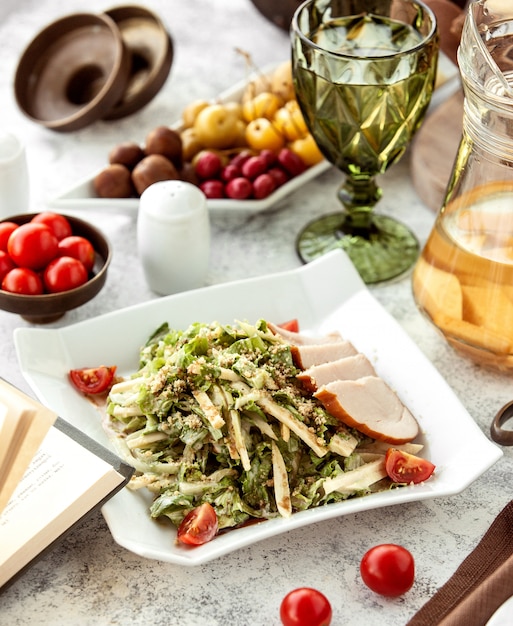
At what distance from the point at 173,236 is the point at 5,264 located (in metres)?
0.45

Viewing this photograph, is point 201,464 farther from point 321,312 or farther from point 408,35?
point 408,35

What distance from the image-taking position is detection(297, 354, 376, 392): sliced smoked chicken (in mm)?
1878

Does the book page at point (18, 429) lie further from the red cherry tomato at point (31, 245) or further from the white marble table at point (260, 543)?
the red cherry tomato at point (31, 245)

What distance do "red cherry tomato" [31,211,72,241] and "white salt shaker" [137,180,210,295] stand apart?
0.20 m

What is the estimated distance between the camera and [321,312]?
2283mm

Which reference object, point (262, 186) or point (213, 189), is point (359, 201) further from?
point (213, 189)

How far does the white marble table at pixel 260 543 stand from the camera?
1660mm

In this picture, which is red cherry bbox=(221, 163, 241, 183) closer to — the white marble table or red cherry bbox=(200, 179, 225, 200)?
red cherry bbox=(200, 179, 225, 200)

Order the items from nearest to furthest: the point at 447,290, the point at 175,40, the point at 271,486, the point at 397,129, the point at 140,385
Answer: the point at 271,486
the point at 140,385
the point at 447,290
the point at 397,129
the point at 175,40

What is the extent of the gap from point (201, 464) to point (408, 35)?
1.28 meters

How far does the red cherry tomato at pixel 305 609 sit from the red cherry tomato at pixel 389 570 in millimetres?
112

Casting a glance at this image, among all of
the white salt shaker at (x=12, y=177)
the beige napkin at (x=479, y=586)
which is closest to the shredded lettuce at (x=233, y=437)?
the beige napkin at (x=479, y=586)

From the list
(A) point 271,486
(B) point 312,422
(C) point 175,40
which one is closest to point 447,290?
(B) point 312,422

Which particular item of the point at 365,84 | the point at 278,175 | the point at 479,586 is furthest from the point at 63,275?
the point at 479,586
